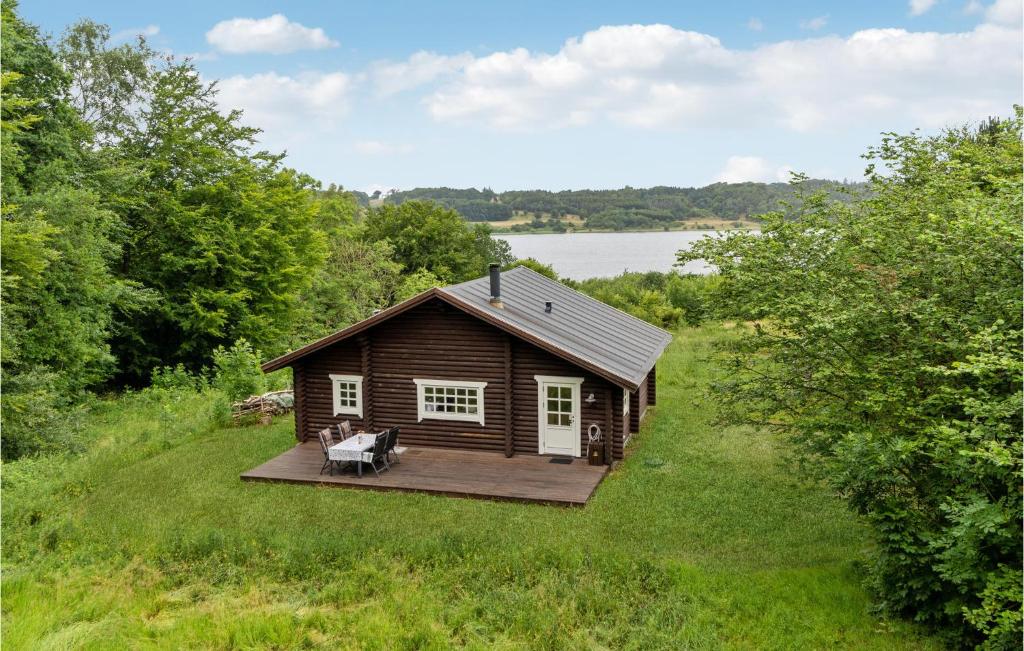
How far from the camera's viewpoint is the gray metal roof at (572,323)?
13963mm

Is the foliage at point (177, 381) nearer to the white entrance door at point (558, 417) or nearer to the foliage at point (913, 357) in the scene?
the white entrance door at point (558, 417)

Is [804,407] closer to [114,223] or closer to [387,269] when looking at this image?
[114,223]

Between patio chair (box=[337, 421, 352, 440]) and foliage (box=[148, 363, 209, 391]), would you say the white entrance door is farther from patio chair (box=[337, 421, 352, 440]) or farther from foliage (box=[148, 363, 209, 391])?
foliage (box=[148, 363, 209, 391])

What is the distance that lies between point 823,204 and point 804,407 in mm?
2988

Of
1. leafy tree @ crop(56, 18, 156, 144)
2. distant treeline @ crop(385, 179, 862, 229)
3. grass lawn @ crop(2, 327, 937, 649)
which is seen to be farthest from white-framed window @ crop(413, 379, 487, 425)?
distant treeline @ crop(385, 179, 862, 229)

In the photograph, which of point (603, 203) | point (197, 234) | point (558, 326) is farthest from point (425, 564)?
point (603, 203)

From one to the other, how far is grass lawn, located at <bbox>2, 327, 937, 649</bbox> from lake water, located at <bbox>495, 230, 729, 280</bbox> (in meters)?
36.6

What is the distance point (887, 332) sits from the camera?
8.54 metres

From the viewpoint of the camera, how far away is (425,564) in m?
9.84

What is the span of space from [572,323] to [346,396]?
5333mm

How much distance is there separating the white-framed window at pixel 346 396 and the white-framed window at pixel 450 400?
146 cm

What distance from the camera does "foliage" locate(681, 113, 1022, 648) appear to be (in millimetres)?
6749

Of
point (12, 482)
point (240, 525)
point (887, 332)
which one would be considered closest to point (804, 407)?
point (887, 332)

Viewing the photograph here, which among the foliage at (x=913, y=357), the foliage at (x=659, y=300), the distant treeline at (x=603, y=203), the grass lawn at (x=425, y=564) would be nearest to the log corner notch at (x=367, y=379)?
the grass lawn at (x=425, y=564)
